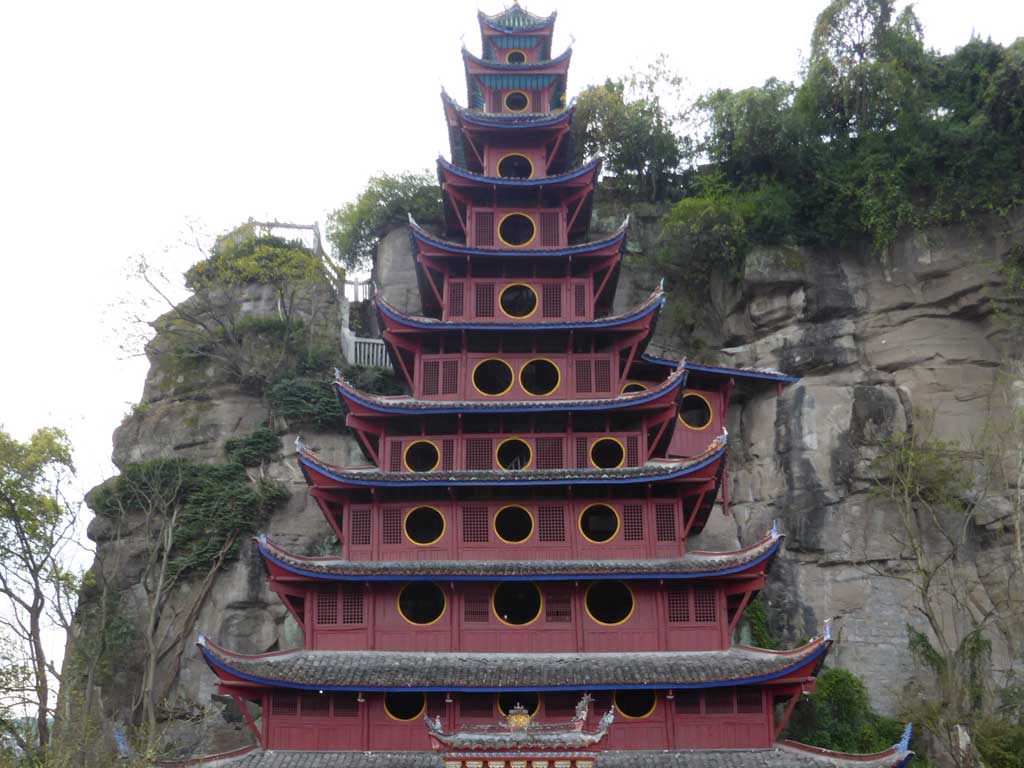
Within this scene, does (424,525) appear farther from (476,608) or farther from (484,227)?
(484,227)

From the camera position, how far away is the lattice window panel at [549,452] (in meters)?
25.3

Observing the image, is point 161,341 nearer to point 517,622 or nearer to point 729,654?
point 517,622

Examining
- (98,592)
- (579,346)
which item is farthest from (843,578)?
(98,592)

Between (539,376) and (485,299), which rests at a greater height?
(485,299)

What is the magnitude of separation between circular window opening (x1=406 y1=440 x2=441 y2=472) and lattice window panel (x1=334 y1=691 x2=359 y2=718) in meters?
5.86

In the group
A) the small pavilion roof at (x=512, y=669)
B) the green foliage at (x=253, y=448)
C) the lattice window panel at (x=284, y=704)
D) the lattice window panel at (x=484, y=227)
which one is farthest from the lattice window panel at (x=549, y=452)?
the green foliage at (x=253, y=448)

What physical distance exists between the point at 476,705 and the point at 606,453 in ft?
23.3

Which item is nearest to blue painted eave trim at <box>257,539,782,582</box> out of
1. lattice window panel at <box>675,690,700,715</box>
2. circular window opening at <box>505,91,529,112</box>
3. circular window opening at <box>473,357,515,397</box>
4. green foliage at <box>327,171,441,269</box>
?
lattice window panel at <box>675,690,700,715</box>

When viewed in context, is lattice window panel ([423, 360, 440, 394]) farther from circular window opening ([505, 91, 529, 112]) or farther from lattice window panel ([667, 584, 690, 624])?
circular window opening ([505, 91, 529, 112])

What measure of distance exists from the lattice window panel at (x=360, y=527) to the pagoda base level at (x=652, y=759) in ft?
16.3

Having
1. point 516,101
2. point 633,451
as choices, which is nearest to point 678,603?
point 633,451

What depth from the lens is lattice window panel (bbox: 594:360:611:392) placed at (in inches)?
1038

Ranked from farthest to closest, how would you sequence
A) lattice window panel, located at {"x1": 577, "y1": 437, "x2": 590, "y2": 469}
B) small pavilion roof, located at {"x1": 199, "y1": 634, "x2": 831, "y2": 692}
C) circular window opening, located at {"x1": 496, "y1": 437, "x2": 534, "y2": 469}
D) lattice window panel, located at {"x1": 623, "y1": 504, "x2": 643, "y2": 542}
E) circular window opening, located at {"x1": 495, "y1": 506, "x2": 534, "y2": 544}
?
1. circular window opening, located at {"x1": 496, "y1": 437, "x2": 534, "y2": 469}
2. lattice window panel, located at {"x1": 577, "y1": 437, "x2": 590, "y2": 469}
3. circular window opening, located at {"x1": 495, "y1": 506, "x2": 534, "y2": 544}
4. lattice window panel, located at {"x1": 623, "y1": 504, "x2": 643, "y2": 542}
5. small pavilion roof, located at {"x1": 199, "y1": 634, "x2": 831, "y2": 692}

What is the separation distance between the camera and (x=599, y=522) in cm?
2447
